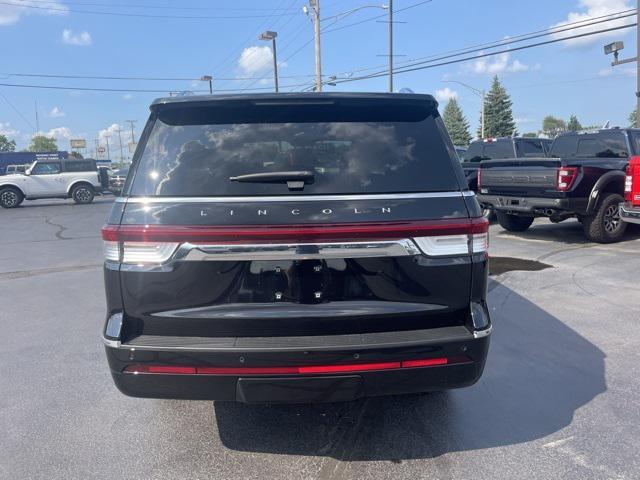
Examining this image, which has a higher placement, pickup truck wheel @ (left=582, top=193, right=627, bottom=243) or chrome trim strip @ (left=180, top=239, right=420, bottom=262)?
chrome trim strip @ (left=180, top=239, right=420, bottom=262)

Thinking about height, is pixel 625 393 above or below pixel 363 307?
below

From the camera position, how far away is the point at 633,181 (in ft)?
25.9

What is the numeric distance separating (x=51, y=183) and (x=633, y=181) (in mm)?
22583

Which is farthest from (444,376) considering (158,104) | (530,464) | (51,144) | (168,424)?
(51,144)

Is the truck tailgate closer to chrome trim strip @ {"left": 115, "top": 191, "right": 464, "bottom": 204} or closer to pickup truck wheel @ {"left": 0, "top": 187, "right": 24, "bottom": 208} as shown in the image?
chrome trim strip @ {"left": 115, "top": 191, "right": 464, "bottom": 204}

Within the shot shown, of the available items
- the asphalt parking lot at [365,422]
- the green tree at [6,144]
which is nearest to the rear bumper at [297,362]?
the asphalt parking lot at [365,422]

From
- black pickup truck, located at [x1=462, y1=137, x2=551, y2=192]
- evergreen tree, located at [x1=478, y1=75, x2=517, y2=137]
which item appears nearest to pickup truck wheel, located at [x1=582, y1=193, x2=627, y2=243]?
black pickup truck, located at [x1=462, y1=137, x2=551, y2=192]

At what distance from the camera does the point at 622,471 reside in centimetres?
273

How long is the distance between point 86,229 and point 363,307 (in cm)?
1355

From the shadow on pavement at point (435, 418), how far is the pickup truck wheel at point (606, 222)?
5512mm

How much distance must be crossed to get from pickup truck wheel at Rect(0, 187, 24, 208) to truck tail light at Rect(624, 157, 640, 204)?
2305 cm

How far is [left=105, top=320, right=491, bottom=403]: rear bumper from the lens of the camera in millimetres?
2473

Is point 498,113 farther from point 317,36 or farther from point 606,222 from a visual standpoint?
point 606,222

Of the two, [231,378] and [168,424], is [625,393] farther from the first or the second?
[168,424]
